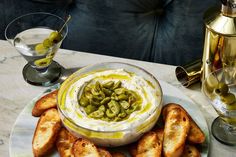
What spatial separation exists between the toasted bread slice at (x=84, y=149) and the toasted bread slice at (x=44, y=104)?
133 millimetres

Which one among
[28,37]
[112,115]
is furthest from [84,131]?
[28,37]

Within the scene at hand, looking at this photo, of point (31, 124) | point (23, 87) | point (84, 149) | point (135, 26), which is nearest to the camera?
point (84, 149)

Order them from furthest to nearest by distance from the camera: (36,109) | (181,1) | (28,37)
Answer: (181,1), (28,37), (36,109)

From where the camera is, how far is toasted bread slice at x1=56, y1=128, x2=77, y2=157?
32.8 inches

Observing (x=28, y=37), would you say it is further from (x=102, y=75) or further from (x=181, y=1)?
(x=181, y=1)

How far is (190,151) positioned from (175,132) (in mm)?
43

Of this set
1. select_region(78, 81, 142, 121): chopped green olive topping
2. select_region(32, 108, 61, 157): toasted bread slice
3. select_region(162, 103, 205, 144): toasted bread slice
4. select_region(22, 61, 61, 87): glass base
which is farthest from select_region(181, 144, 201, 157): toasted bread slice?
select_region(22, 61, 61, 87): glass base

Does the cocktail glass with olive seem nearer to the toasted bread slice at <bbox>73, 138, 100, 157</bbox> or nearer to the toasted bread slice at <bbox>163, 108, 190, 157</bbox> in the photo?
the toasted bread slice at <bbox>163, 108, 190, 157</bbox>

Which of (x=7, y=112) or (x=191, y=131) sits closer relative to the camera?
(x=191, y=131)

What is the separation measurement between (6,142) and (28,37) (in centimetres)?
31

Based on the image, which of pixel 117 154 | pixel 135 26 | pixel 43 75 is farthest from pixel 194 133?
pixel 135 26

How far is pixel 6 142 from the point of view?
2.97 ft

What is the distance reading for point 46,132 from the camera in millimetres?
862

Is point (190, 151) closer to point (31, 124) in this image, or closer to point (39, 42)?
point (31, 124)
